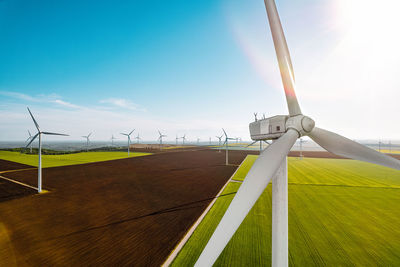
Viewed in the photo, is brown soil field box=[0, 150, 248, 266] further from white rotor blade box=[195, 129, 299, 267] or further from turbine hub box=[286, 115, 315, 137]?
turbine hub box=[286, 115, 315, 137]

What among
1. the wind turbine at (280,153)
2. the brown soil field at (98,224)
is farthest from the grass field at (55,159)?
the wind turbine at (280,153)


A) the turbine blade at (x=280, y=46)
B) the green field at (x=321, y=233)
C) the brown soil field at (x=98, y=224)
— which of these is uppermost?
the turbine blade at (x=280, y=46)

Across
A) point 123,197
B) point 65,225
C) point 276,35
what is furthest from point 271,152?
point 123,197

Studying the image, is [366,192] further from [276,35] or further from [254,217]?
[276,35]

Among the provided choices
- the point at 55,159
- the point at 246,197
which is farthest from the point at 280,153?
the point at 55,159

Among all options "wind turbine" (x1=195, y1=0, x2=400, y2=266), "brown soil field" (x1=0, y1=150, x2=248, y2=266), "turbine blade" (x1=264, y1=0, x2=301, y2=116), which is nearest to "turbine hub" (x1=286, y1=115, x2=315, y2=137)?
"wind turbine" (x1=195, y1=0, x2=400, y2=266)

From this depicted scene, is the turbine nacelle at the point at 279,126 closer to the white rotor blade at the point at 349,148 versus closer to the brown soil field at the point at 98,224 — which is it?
the white rotor blade at the point at 349,148

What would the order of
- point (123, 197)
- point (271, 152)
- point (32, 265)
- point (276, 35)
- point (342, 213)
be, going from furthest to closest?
point (123, 197)
point (342, 213)
point (32, 265)
point (276, 35)
point (271, 152)

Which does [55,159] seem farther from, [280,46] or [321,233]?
[321,233]
